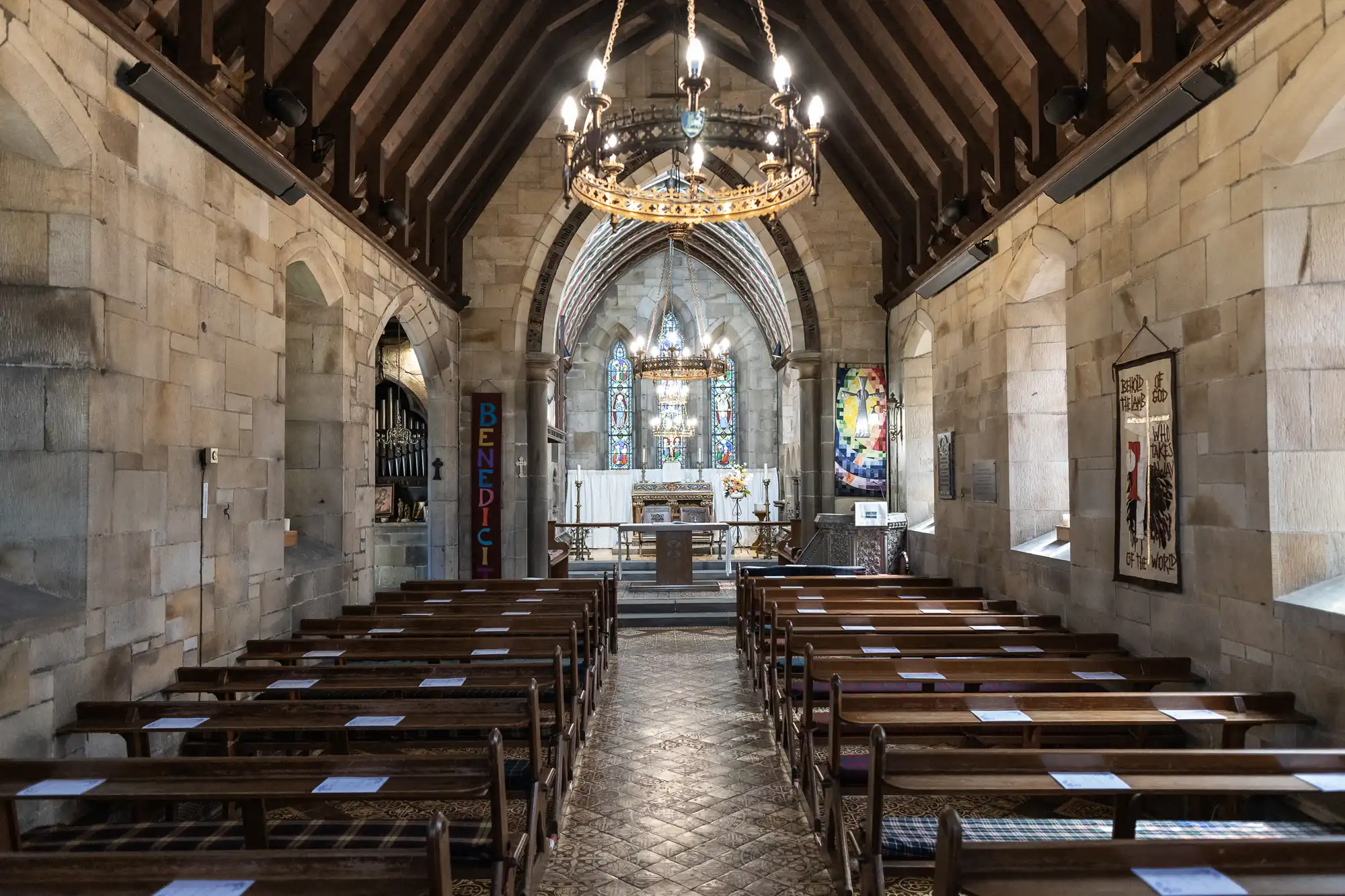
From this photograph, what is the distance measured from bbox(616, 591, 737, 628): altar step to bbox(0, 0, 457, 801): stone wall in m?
4.42

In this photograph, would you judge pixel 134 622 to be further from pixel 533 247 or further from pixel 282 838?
pixel 533 247

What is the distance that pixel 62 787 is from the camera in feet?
8.31

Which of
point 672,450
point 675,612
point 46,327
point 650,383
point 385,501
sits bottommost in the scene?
point 675,612

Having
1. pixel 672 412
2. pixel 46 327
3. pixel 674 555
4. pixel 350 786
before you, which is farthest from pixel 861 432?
pixel 350 786

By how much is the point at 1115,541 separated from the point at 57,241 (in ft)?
19.6

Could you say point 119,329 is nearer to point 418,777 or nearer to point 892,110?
point 418,777

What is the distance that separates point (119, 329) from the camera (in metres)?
4.38

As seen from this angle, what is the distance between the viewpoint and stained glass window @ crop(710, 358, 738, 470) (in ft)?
75.0

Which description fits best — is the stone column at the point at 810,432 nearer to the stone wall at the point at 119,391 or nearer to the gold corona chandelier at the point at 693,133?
the gold corona chandelier at the point at 693,133

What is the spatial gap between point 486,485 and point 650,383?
12.3 meters

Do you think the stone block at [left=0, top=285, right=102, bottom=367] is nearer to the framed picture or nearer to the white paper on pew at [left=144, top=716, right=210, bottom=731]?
the white paper on pew at [left=144, top=716, right=210, bottom=731]

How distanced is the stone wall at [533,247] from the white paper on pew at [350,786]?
27.2 ft

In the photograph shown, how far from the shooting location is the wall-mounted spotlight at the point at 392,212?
25.8 ft

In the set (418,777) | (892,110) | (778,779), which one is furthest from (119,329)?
(892,110)
